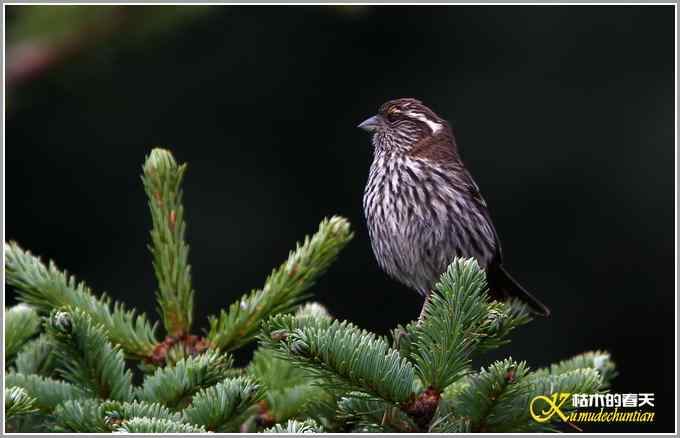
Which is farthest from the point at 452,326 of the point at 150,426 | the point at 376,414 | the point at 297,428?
the point at 150,426

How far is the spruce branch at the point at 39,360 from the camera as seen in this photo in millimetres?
3303

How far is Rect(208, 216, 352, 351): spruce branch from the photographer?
3205 millimetres

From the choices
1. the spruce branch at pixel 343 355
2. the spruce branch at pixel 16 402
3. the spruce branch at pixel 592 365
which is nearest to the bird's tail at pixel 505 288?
the spruce branch at pixel 592 365

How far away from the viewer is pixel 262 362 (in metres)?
3.43

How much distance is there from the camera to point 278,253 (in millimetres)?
12523

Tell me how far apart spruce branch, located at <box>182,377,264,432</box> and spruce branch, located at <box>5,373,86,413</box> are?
1.33ft

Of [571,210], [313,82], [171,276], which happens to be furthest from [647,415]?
[313,82]

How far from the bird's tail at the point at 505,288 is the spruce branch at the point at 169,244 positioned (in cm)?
147

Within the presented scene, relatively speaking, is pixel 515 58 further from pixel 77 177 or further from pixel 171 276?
pixel 171 276

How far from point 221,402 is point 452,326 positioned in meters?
0.63

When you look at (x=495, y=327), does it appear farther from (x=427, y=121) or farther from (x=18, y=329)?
(x=427, y=121)

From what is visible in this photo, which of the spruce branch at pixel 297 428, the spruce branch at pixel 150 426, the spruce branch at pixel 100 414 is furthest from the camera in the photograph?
the spruce branch at pixel 100 414

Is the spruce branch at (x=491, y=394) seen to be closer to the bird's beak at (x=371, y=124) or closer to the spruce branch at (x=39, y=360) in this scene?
the spruce branch at (x=39, y=360)

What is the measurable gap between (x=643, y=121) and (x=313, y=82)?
4071mm
